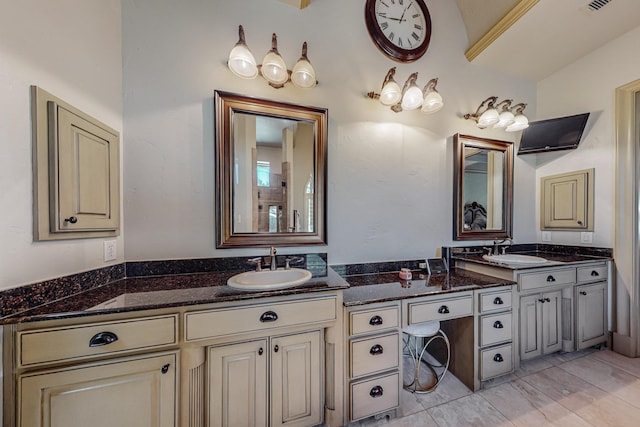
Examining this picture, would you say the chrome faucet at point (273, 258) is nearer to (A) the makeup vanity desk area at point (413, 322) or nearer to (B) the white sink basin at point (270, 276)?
(B) the white sink basin at point (270, 276)

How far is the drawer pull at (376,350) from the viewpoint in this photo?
4.31ft

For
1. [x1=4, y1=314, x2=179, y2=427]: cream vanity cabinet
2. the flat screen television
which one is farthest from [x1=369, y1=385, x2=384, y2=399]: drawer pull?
the flat screen television

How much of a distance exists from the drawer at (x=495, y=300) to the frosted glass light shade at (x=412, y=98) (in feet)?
4.82

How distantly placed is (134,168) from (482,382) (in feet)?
8.70

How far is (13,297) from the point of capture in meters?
0.86

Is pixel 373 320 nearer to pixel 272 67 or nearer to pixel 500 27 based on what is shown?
pixel 272 67

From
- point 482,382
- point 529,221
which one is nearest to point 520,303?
point 482,382

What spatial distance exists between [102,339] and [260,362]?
64 centimetres

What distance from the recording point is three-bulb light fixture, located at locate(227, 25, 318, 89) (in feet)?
4.67

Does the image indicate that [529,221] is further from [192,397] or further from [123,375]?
[123,375]

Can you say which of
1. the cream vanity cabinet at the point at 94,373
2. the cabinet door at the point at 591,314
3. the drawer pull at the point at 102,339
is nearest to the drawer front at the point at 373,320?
the cream vanity cabinet at the point at 94,373

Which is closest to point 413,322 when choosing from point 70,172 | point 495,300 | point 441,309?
point 441,309

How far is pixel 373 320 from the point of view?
1.31 meters

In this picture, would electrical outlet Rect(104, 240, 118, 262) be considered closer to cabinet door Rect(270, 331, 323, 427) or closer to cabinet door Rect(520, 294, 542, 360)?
cabinet door Rect(270, 331, 323, 427)
